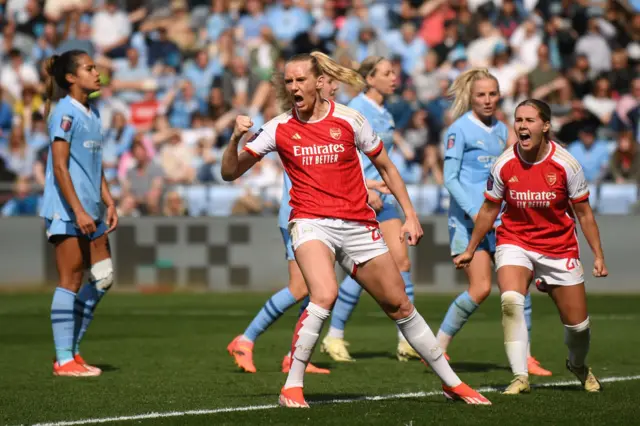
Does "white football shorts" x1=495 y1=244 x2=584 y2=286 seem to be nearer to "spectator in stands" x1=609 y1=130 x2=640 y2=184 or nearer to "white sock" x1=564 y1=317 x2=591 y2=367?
"white sock" x1=564 y1=317 x2=591 y2=367

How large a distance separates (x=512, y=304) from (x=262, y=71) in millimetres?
13387

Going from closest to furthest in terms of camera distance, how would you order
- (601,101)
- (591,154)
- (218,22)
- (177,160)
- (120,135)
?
(591,154) < (177,160) < (601,101) < (120,135) < (218,22)

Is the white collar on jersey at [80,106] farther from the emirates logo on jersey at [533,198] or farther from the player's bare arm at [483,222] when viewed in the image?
the emirates logo on jersey at [533,198]

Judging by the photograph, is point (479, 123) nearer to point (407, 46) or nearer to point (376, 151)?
point (376, 151)

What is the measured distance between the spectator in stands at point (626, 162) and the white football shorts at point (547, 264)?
30.3ft

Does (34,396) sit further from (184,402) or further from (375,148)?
(375,148)

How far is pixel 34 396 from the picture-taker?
7.95 meters

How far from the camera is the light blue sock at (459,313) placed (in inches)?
369

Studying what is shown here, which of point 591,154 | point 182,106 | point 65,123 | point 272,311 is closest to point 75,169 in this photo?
point 65,123

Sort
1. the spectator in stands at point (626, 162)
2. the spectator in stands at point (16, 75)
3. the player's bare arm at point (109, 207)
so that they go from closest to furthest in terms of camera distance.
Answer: the player's bare arm at point (109, 207), the spectator in stands at point (626, 162), the spectator in stands at point (16, 75)

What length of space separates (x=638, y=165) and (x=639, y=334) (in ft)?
17.7

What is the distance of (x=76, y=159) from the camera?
30.2 feet

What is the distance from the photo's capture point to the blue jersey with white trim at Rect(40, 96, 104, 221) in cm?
912

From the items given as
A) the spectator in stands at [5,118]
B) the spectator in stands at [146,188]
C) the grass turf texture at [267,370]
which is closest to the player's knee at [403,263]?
the grass turf texture at [267,370]
